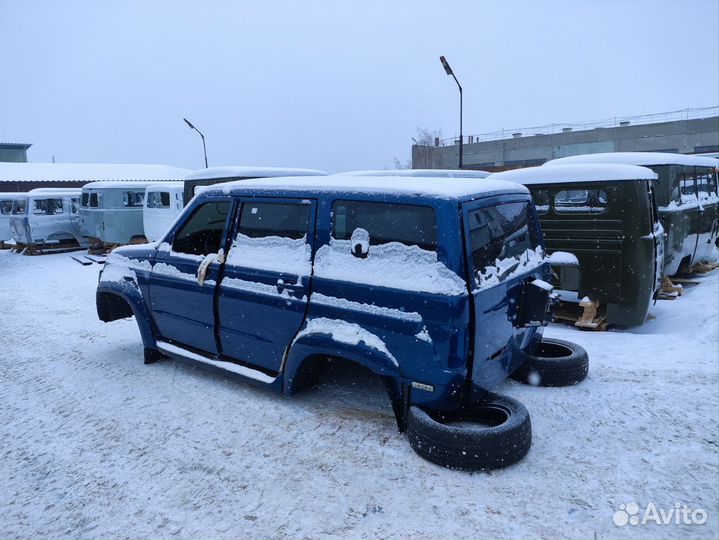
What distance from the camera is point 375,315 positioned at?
3.38 m

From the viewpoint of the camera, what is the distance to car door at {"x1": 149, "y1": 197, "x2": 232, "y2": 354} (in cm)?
439

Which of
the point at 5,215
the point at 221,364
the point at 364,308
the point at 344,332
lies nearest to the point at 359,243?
the point at 364,308

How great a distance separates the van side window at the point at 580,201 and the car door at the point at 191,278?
4592mm

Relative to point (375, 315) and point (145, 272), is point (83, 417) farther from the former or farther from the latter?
point (375, 315)

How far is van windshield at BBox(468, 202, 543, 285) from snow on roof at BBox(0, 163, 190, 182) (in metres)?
36.7


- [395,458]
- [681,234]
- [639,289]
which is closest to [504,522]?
[395,458]

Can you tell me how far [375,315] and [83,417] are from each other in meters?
2.69

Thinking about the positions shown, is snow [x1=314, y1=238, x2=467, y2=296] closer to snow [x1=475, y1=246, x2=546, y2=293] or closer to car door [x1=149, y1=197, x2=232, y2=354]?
snow [x1=475, y1=246, x2=546, y2=293]

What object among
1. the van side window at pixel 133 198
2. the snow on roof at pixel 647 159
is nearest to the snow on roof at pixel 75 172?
the van side window at pixel 133 198

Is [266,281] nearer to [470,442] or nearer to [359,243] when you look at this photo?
[359,243]

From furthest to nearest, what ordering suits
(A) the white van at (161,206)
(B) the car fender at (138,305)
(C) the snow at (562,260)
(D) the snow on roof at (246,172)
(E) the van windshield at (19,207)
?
1. (E) the van windshield at (19,207)
2. (A) the white van at (161,206)
3. (D) the snow on roof at (246,172)
4. (B) the car fender at (138,305)
5. (C) the snow at (562,260)

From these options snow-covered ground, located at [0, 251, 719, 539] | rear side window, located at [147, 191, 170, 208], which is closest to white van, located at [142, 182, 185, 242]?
rear side window, located at [147, 191, 170, 208]

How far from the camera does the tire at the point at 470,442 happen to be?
3133 millimetres

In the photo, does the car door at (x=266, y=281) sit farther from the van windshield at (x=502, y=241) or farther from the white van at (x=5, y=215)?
the white van at (x=5, y=215)
